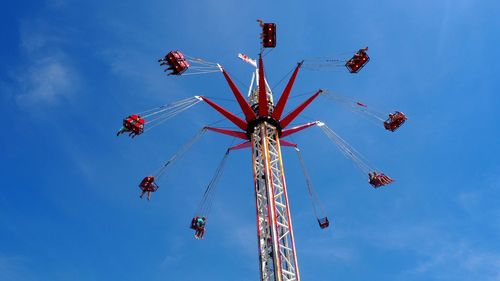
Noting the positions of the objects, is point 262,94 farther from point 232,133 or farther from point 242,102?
point 232,133

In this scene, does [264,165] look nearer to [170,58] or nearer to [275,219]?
[275,219]

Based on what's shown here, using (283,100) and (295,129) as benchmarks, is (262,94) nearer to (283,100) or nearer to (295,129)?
(283,100)

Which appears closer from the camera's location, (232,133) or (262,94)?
(262,94)

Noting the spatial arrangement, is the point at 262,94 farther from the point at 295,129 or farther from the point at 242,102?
the point at 295,129

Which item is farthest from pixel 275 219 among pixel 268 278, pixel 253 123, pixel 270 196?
pixel 253 123

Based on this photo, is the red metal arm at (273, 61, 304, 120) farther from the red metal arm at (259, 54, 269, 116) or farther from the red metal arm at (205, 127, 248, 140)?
the red metal arm at (205, 127, 248, 140)

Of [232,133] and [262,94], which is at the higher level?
[262,94]

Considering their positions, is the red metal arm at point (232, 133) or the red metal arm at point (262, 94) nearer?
the red metal arm at point (262, 94)

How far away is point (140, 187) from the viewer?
44750 mm

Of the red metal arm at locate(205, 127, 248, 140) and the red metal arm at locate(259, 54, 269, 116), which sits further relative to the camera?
the red metal arm at locate(205, 127, 248, 140)

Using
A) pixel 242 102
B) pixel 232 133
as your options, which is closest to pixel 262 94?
pixel 242 102

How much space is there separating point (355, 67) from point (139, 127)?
19986 millimetres

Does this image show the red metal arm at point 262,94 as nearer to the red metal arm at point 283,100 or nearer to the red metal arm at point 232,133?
the red metal arm at point 283,100

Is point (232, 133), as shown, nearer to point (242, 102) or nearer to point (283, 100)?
point (242, 102)
